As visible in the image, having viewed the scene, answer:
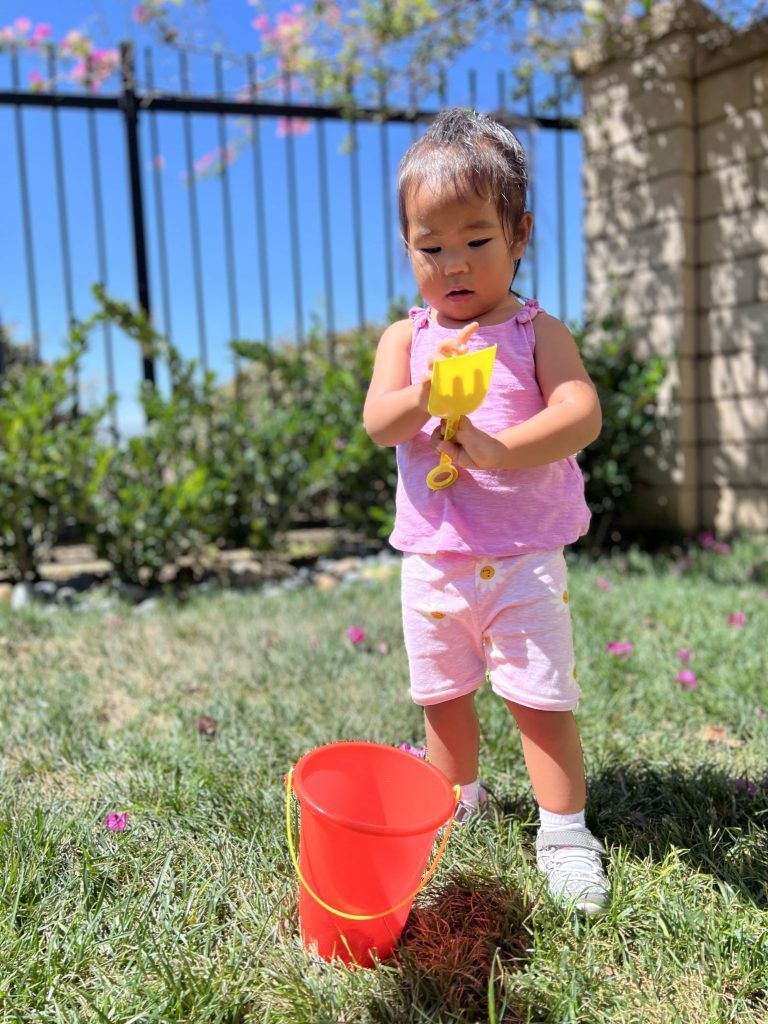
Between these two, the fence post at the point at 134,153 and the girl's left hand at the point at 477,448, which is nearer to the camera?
the girl's left hand at the point at 477,448

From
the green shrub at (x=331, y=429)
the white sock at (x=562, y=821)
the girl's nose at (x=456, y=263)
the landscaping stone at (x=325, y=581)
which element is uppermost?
the girl's nose at (x=456, y=263)

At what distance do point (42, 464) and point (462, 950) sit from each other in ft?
10.4

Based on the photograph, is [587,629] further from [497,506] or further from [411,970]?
[411,970]

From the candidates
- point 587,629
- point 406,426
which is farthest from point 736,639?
point 406,426

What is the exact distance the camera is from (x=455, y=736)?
160 centimetres

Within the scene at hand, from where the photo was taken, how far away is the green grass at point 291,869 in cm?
119

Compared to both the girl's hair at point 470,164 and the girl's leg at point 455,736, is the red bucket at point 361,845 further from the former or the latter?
the girl's hair at point 470,164

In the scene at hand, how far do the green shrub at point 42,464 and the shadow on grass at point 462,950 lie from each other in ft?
9.73

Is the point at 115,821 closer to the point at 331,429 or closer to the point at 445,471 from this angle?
the point at 445,471

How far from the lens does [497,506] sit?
149 cm

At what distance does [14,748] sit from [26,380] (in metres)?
2.44

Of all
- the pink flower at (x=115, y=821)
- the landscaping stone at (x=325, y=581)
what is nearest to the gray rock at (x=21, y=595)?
the landscaping stone at (x=325, y=581)

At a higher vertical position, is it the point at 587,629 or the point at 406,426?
the point at 406,426

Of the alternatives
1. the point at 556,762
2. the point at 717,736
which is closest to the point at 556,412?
the point at 556,762
